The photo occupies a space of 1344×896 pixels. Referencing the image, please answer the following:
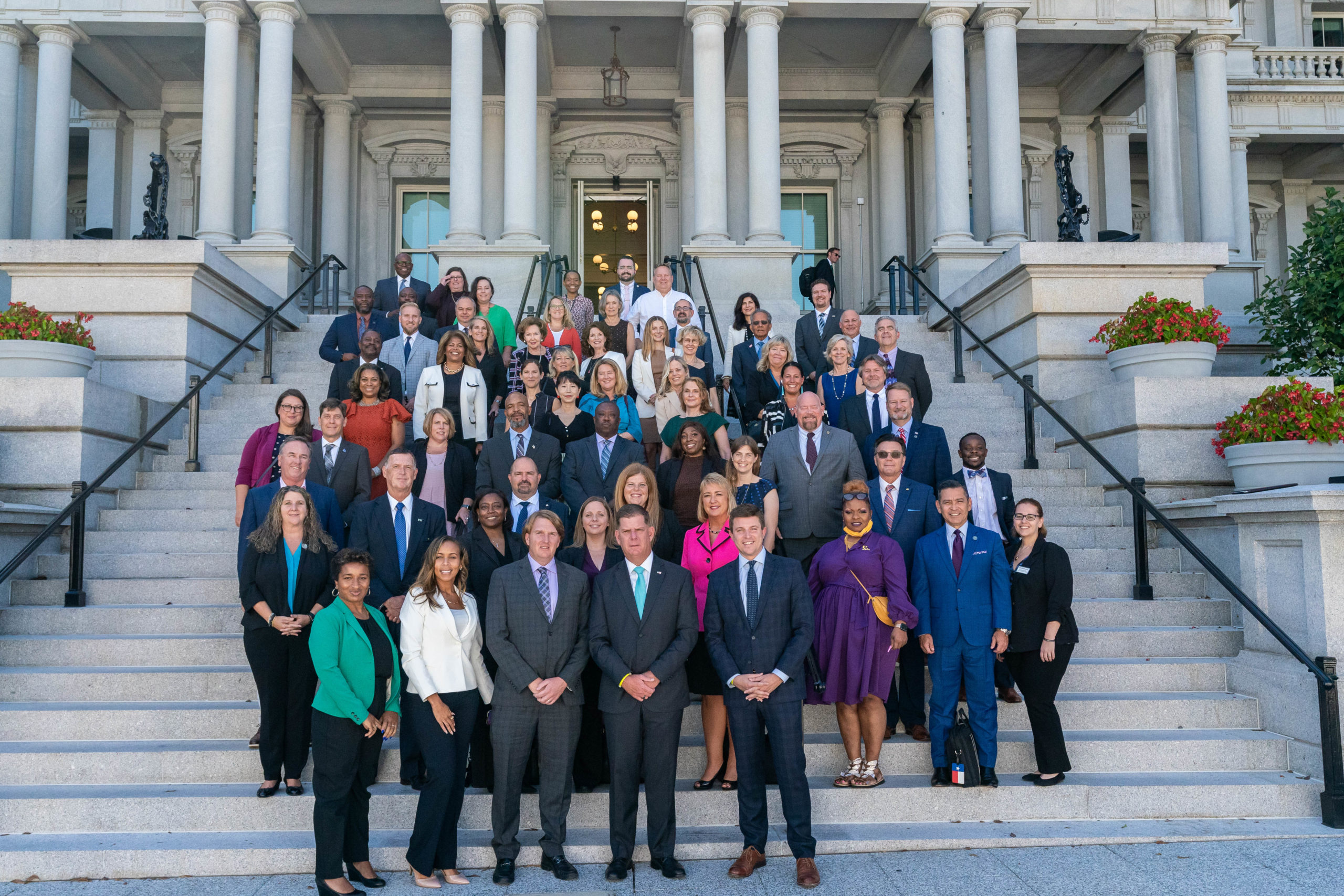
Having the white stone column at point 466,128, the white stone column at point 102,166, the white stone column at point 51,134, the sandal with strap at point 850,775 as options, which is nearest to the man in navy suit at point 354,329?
the white stone column at point 466,128

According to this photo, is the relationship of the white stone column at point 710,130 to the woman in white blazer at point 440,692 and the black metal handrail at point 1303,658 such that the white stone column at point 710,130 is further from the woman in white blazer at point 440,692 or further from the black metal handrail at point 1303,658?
the woman in white blazer at point 440,692

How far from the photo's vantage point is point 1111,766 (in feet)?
21.5

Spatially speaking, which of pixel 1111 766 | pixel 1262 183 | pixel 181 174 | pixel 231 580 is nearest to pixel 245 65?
pixel 181 174

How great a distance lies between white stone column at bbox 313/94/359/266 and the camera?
19594mm

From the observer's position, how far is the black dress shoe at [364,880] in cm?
539

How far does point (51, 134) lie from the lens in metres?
16.8

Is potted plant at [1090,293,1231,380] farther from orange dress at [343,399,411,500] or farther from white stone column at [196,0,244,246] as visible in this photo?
white stone column at [196,0,244,246]

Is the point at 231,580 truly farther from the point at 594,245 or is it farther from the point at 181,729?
the point at 594,245

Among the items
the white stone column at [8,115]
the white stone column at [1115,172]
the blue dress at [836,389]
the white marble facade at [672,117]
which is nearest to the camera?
the blue dress at [836,389]

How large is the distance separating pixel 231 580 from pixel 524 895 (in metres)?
4.05

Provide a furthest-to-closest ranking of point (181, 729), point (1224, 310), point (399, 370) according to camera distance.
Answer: point (1224, 310)
point (399, 370)
point (181, 729)

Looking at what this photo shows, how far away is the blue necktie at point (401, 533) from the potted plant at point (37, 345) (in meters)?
5.19

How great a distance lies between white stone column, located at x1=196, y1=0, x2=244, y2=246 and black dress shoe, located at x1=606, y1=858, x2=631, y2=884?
41.6 feet

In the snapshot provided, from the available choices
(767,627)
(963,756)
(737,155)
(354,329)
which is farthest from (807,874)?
(737,155)
